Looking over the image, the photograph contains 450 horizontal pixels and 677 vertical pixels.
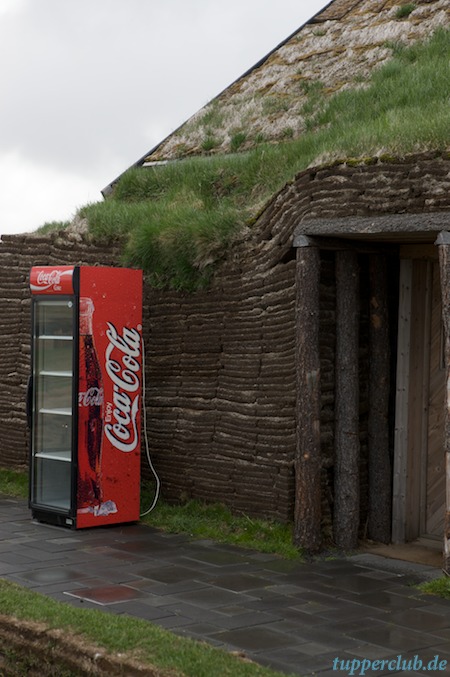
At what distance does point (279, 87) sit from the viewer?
47.0 feet

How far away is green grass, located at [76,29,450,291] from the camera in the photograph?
922cm

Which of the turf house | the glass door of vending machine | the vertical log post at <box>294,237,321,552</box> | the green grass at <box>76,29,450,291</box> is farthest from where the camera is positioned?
the glass door of vending machine

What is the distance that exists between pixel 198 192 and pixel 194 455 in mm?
3272

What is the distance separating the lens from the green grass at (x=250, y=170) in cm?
922

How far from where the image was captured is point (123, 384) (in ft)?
33.1

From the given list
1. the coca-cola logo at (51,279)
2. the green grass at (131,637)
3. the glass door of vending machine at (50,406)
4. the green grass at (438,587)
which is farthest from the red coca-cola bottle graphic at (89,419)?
the green grass at (438,587)

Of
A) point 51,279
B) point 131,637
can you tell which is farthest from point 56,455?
point 131,637

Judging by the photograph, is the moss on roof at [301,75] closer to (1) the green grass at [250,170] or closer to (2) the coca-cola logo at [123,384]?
(1) the green grass at [250,170]

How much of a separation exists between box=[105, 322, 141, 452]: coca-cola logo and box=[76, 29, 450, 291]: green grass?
879 mm

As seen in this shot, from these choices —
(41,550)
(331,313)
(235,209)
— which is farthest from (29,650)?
(235,209)

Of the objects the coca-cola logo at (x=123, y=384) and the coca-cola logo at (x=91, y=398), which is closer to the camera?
the coca-cola logo at (x=91, y=398)

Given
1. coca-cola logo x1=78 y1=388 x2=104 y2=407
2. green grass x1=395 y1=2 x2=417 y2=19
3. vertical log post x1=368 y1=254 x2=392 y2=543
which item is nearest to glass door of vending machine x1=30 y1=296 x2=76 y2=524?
coca-cola logo x1=78 y1=388 x2=104 y2=407

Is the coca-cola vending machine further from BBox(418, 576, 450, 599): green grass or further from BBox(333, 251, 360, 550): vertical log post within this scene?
BBox(418, 576, 450, 599): green grass

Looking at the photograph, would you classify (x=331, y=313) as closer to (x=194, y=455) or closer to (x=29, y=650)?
(x=194, y=455)
